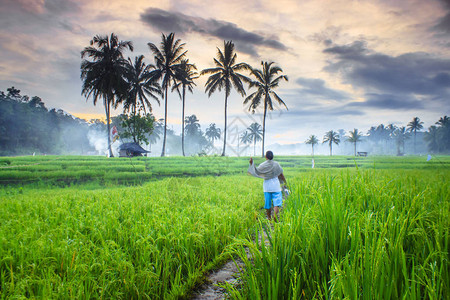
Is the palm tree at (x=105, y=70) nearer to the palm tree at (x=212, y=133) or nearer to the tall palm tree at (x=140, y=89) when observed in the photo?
the tall palm tree at (x=140, y=89)

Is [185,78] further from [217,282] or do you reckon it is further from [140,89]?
[217,282]

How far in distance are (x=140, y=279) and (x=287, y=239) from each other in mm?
1633

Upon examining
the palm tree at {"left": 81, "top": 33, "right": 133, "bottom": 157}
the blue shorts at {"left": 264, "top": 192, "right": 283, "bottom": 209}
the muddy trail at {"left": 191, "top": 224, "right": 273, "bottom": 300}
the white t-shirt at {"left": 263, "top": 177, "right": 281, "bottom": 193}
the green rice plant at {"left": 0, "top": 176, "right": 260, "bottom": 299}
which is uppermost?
the palm tree at {"left": 81, "top": 33, "right": 133, "bottom": 157}

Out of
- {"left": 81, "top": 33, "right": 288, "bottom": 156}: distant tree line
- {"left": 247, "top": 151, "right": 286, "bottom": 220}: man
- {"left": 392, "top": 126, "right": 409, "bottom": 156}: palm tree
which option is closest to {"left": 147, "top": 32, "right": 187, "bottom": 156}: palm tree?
{"left": 81, "top": 33, "right": 288, "bottom": 156}: distant tree line

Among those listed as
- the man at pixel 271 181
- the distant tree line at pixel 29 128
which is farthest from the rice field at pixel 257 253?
the distant tree line at pixel 29 128

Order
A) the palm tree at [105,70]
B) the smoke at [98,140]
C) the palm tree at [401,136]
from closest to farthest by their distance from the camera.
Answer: the palm tree at [105,70]
the smoke at [98,140]
the palm tree at [401,136]

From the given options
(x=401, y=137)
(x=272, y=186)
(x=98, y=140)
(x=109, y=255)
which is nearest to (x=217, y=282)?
(x=109, y=255)

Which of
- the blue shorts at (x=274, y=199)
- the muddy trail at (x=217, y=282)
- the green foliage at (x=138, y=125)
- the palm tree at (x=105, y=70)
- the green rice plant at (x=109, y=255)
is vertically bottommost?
the muddy trail at (x=217, y=282)

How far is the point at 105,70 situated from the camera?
24.5 metres

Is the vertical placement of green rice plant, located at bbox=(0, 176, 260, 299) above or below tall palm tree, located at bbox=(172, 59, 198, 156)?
below

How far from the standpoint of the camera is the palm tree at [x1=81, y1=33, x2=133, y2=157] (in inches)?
920

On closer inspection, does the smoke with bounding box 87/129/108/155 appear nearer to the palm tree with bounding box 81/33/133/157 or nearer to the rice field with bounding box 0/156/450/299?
the palm tree with bounding box 81/33/133/157

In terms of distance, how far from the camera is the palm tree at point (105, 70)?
23359 millimetres

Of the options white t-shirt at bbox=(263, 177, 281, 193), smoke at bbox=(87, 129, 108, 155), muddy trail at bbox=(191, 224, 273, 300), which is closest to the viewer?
muddy trail at bbox=(191, 224, 273, 300)
